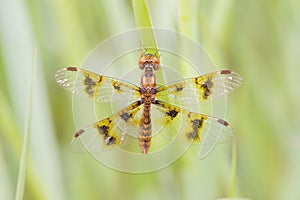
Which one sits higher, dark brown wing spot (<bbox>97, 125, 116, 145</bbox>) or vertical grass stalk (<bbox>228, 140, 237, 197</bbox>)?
dark brown wing spot (<bbox>97, 125, 116, 145</bbox>)

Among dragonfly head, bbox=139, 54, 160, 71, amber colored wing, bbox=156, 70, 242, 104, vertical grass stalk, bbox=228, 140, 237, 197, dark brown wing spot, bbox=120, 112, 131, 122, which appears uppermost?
dragonfly head, bbox=139, 54, 160, 71

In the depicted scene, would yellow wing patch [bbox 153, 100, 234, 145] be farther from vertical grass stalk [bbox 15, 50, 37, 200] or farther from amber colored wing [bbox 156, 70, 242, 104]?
vertical grass stalk [bbox 15, 50, 37, 200]

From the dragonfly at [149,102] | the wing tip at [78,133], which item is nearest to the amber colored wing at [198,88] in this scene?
the dragonfly at [149,102]

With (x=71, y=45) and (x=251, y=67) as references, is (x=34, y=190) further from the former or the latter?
(x=251, y=67)

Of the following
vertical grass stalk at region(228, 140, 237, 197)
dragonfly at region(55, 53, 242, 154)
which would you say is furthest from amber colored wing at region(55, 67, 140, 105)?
vertical grass stalk at region(228, 140, 237, 197)

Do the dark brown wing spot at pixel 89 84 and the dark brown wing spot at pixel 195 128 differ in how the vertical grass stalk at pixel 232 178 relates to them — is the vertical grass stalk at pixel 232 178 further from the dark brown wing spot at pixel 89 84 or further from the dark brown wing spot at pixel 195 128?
the dark brown wing spot at pixel 89 84

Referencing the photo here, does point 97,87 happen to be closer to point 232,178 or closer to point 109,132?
point 109,132

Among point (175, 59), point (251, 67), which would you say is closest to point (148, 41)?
point (175, 59)
